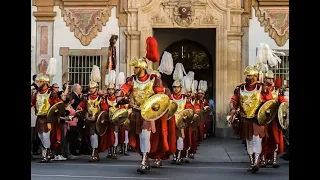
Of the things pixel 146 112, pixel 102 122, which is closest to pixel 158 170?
pixel 146 112

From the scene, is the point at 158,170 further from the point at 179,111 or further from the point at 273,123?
the point at 273,123

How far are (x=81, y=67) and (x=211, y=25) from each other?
5.11 meters

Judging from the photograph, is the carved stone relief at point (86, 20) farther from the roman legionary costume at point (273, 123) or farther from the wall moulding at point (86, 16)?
the roman legionary costume at point (273, 123)

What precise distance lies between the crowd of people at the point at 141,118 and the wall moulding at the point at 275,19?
20.9 feet

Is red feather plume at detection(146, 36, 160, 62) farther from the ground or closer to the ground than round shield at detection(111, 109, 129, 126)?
farther from the ground

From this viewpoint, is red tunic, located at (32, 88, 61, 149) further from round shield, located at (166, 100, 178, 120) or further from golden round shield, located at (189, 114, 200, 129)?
golden round shield, located at (189, 114, 200, 129)

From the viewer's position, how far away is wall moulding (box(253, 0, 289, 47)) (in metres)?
21.3

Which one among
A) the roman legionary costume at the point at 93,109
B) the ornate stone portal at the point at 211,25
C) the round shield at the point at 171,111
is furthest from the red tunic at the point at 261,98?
the ornate stone portal at the point at 211,25

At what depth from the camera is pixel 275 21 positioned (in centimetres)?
2138

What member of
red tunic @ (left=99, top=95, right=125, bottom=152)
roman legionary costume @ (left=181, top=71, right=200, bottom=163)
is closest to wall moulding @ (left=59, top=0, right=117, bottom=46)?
roman legionary costume @ (left=181, top=71, right=200, bottom=163)

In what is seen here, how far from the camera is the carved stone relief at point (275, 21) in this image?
69.9ft

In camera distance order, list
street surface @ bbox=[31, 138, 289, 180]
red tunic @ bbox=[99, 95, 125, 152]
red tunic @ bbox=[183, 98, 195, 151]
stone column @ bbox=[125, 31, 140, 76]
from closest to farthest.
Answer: street surface @ bbox=[31, 138, 289, 180]
red tunic @ bbox=[183, 98, 195, 151]
red tunic @ bbox=[99, 95, 125, 152]
stone column @ bbox=[125, 31, 140, 76]

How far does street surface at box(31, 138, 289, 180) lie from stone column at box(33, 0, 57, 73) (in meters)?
8.05

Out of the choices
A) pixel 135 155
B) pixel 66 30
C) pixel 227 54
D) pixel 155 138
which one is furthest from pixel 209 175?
pixel 66 30
